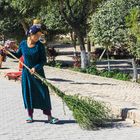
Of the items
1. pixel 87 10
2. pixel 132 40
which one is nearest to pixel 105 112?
pixel 132 40

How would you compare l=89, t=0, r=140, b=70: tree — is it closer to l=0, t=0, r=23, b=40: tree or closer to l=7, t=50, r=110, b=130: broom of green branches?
l=0, t=0, r=23, b=40: tree

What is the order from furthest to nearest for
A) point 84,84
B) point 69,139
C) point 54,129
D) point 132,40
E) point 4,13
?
point 4,13
point 132,40
point 84,84
point 54,129
point 69,139

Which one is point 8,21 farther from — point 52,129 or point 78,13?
point 52,129

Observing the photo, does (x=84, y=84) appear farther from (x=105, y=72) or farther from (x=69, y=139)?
(x=69, y=139)

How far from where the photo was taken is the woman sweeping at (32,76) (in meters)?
9.29

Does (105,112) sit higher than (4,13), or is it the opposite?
(4,13)

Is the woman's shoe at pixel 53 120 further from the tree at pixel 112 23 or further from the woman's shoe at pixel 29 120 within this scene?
the tree at pixel 112 23

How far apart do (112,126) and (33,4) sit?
13907 mm

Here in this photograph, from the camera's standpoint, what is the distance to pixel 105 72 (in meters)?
19.5

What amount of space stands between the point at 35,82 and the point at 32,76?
0.37 feet

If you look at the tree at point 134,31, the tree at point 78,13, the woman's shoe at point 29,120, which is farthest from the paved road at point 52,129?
the tree at point 78,13

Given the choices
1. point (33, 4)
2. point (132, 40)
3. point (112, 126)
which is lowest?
point (112, 126)

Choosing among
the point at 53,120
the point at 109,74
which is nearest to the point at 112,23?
the point at 109,74

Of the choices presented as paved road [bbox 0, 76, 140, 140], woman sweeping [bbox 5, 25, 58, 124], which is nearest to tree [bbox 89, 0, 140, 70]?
paved road [bbox 0, 76, 140, 140]
